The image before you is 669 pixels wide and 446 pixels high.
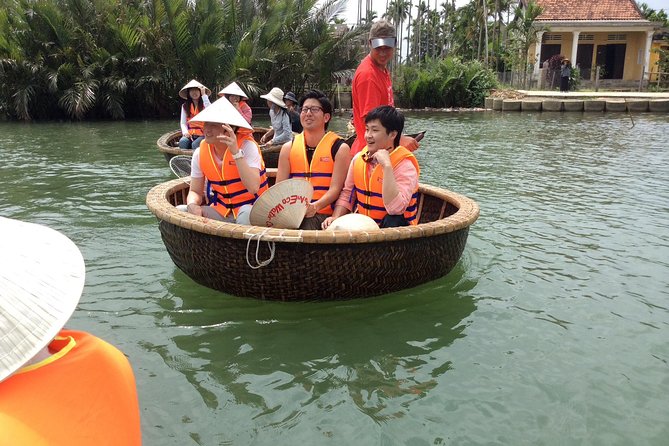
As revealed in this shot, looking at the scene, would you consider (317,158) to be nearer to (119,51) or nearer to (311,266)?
(311,266)

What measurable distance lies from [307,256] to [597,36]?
101 ft

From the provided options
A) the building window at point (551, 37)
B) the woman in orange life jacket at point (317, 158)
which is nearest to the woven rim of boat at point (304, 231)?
the woman in orange life jacket at point (317, 158)

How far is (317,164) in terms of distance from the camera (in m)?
4.31

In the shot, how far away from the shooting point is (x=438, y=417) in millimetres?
2727

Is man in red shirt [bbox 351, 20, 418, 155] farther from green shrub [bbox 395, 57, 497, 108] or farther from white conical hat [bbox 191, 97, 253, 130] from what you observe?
green shrub [bbox 395, 57, 497, 108]

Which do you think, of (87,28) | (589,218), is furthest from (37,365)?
(87,28)

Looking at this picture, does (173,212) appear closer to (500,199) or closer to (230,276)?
(230,276)

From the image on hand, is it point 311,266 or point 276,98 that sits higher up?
point 276,98

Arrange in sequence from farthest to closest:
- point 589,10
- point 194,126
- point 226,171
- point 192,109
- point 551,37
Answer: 1. point 551,37
2. point 589,10
3. point 192,109
4. point 194,126
5. point 226,171

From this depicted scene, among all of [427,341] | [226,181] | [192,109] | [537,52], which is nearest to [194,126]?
[192,109]

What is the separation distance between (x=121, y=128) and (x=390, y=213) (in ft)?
45.5

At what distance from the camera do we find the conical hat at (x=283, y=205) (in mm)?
3652

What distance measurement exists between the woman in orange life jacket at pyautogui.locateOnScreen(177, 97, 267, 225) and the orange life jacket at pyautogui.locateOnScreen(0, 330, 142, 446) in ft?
8.64

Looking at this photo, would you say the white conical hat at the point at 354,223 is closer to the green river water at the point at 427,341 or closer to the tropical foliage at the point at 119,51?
the green river water at the point at 427,341
